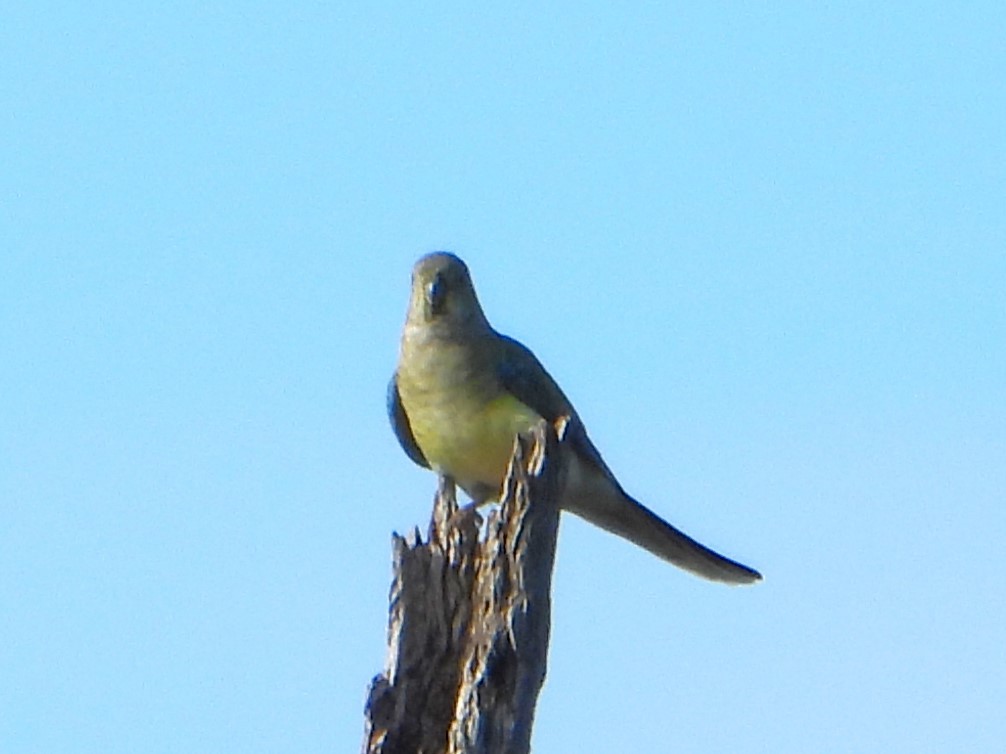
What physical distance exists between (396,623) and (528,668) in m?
0.59

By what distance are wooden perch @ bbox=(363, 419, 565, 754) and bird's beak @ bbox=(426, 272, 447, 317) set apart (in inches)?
160

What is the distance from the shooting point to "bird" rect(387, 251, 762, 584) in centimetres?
1081

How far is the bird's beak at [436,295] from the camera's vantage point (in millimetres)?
11289

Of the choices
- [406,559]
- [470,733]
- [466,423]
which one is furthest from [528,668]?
[466,423]

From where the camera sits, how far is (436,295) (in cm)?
1130

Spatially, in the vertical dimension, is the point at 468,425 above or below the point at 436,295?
below

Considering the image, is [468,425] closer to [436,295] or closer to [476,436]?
[476,436]

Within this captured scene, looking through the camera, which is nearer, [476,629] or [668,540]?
[476,629]

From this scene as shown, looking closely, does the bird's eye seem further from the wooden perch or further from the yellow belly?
the wooden perch

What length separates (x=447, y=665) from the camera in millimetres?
6922

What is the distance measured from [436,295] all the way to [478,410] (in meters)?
0.76

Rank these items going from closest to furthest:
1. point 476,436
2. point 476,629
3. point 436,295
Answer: point 476,629
point 476,436
point 436,295

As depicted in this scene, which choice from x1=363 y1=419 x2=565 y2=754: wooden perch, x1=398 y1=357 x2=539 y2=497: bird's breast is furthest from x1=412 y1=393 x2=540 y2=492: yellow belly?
x1=363 y1=419 x2=565 y2=754: wooden perch

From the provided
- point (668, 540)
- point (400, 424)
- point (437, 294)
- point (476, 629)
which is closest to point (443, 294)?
point (437, 294)
